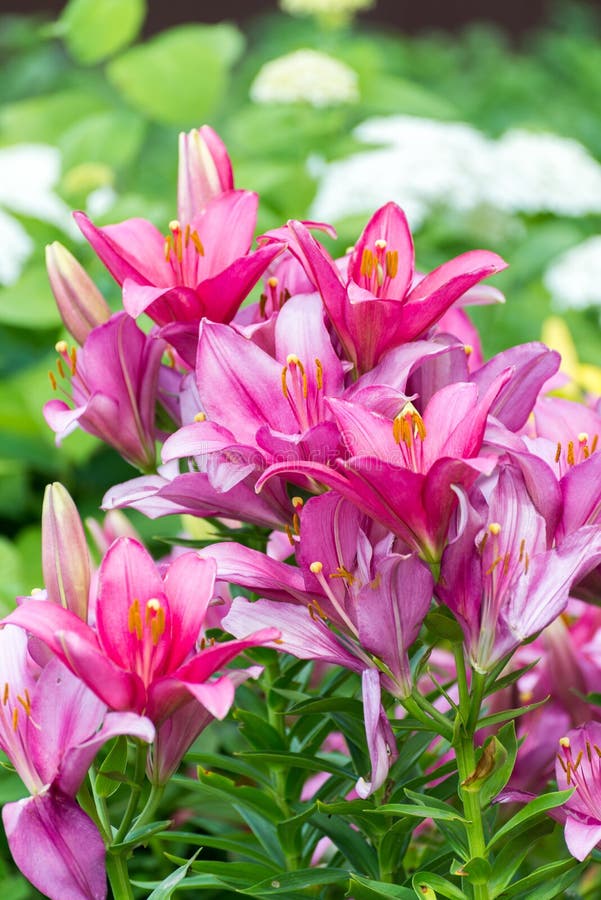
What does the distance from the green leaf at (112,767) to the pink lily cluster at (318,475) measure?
0.02m

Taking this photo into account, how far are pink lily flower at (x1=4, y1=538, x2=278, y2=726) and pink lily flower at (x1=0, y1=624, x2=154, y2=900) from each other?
0.02m

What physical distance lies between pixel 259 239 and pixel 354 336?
7 centimetres

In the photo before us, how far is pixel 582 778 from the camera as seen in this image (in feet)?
1.75

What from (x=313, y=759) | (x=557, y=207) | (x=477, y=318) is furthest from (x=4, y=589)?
(x=557, y=207)

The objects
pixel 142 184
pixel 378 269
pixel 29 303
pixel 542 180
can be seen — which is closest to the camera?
pixel 378 269

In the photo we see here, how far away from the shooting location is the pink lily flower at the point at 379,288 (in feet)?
1.70

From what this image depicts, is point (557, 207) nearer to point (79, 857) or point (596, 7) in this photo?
point (79, 857)

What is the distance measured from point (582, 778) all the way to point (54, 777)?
22cm

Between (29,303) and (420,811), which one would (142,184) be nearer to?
(29,303)

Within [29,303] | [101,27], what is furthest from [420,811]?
[101,27]

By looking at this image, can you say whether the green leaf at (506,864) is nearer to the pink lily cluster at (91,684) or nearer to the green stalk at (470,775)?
the green stalk at (470,775)

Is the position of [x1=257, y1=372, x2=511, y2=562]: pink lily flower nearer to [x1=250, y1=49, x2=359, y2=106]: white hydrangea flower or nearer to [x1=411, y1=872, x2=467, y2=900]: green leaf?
[x1=411, y1=872, x2=467, y2=900]: green leaf

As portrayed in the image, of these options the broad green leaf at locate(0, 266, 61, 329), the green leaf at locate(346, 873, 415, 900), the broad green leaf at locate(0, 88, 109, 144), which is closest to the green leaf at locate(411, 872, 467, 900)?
the green leaf at locate(346, 873, 415, 900)

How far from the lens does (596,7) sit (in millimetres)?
4289
